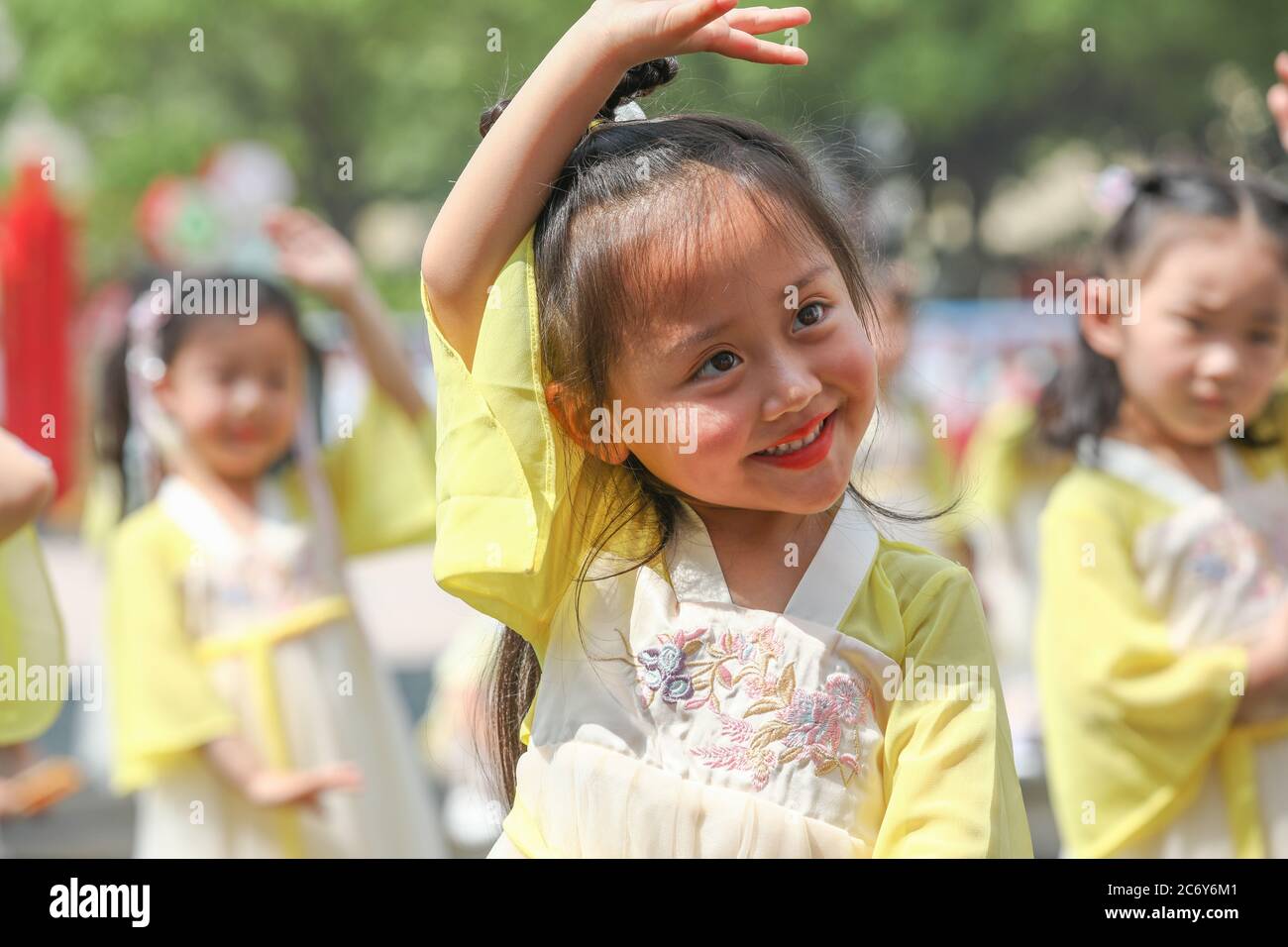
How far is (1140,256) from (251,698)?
1.98 metres

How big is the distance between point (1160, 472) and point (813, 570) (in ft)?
4.47

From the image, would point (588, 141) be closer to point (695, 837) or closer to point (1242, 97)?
point (695, 837)

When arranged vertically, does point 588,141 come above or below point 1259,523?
above

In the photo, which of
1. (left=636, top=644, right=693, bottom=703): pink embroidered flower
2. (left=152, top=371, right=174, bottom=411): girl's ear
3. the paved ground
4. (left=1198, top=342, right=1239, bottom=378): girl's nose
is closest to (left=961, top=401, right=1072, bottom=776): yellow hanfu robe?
(left=1198, top=342, right=1239, bottom=378): girl's nose

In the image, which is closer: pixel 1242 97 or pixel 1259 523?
pixel 1259 523

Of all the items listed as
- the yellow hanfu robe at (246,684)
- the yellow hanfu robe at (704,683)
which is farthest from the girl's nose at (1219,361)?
the yellow hanfu robe at (246,684)

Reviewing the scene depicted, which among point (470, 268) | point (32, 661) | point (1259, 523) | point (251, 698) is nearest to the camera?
point (470, 268)

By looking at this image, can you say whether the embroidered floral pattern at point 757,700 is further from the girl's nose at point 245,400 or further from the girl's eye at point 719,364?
the girl's nose at point 245,400

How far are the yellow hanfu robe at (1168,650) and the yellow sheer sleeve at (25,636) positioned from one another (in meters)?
1.70

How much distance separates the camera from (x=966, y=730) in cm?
158

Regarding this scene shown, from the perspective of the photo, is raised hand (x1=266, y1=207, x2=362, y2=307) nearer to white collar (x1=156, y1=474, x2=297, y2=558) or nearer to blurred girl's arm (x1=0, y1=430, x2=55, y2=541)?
white collar (x1=156, y1=474, x2=297, y2=558)

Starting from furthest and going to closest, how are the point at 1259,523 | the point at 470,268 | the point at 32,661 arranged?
the point at 1259,523 < the point at 32,661 < the point at 470,268

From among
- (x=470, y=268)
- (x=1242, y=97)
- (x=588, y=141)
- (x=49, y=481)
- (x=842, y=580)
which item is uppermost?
(x=1242, y=97)

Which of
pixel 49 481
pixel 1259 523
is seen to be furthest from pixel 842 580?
pixel 1259 523
